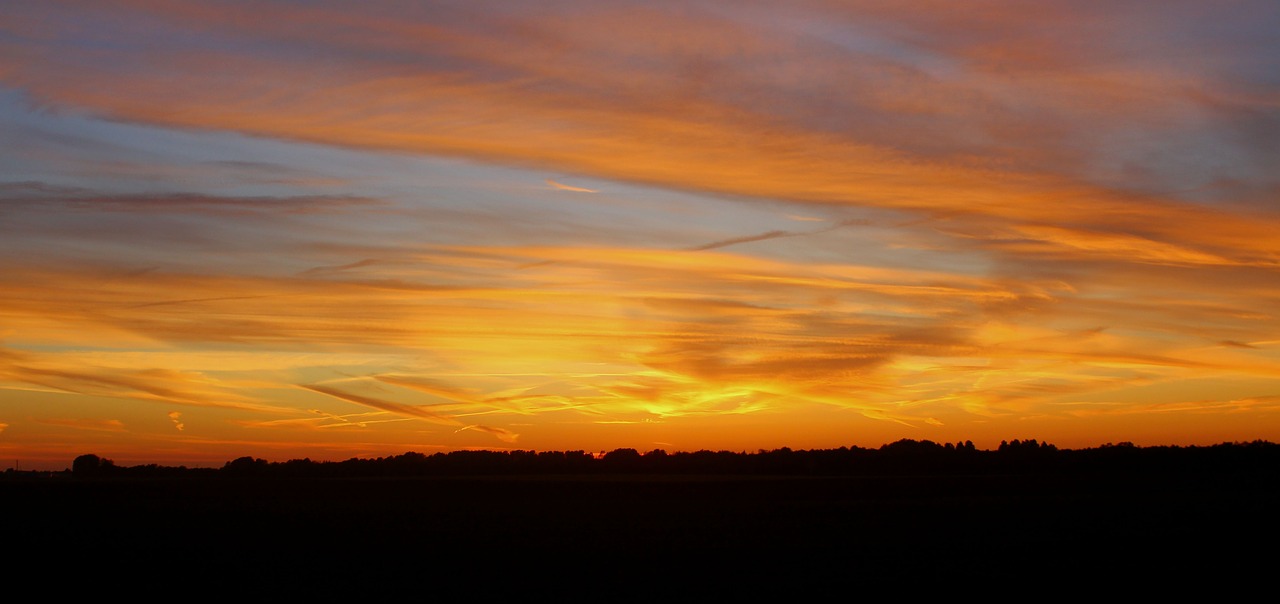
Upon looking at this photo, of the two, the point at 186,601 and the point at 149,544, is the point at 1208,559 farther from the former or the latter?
the point at 149,544

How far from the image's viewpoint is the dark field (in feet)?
86.2

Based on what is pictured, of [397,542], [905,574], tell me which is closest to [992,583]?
[905,574]

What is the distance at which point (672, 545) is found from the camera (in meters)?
34.5

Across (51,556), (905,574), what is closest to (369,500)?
(51,556)

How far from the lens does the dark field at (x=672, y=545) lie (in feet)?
86.2

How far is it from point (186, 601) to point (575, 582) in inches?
337

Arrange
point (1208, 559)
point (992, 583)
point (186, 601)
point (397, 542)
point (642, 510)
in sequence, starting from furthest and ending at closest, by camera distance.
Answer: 1. point (642, 510)
2. point (397, 542)
3. point (1208, 559)
4. point (992, 583)
5. point (186, 601)

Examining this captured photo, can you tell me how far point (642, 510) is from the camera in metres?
52.9

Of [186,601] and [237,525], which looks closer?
[186,601]

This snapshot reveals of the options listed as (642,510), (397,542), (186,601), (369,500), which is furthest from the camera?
(369,500)

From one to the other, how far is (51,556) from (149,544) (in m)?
4.30

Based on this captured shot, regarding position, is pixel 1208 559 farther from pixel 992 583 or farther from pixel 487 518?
pixel 487 518

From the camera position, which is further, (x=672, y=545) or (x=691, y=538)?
(x=691, y=538)

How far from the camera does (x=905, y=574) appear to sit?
89.2 feet
